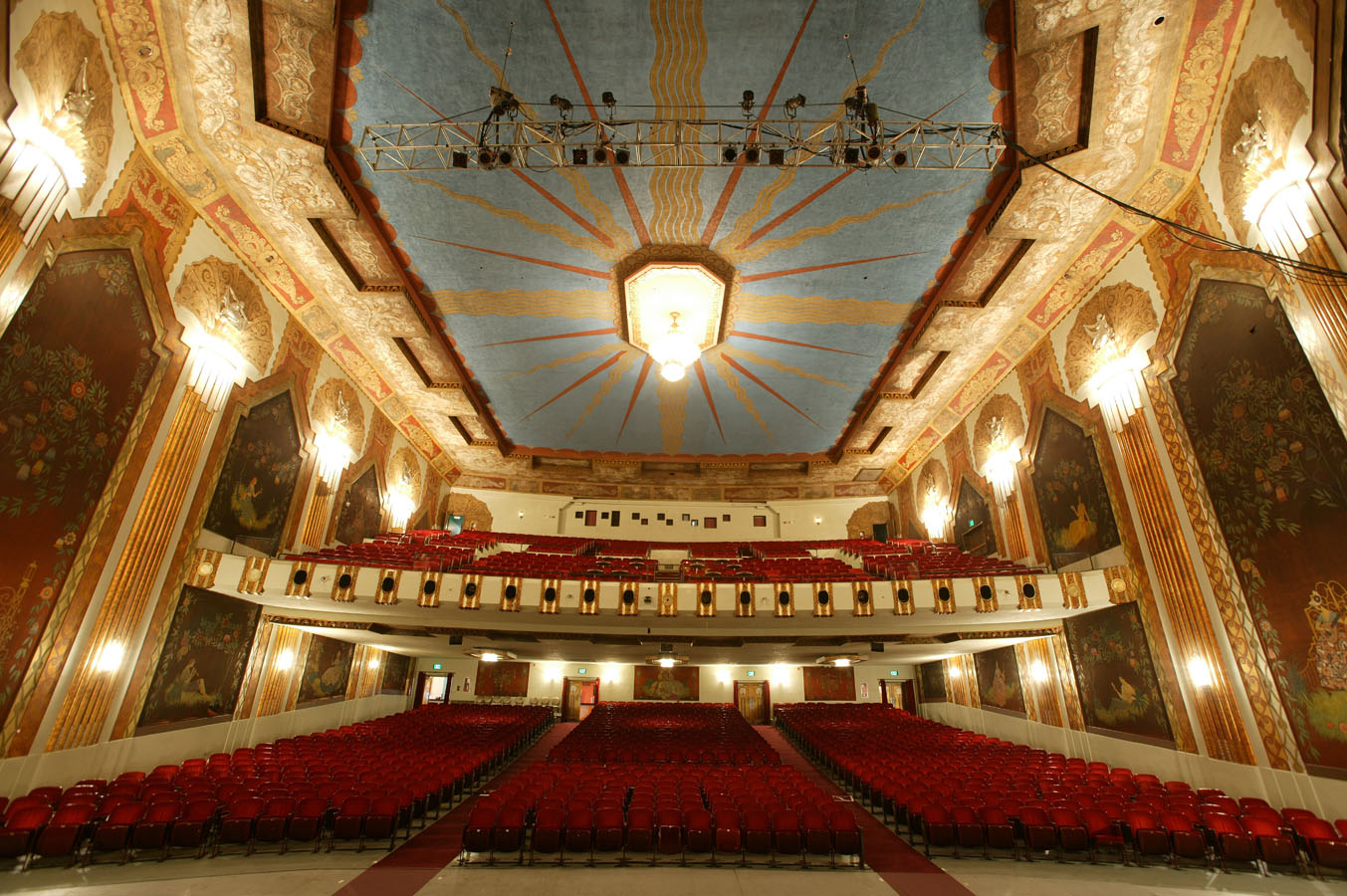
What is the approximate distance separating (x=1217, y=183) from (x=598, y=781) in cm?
1054

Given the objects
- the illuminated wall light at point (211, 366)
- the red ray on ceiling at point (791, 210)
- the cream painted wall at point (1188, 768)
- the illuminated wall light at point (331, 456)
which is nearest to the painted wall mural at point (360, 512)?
the illuminated wall light at point (331, 456)

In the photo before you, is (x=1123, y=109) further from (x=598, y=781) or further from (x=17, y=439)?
(x=17, y=439)

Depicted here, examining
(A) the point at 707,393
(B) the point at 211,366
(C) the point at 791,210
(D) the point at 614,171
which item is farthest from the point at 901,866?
(B) the point at 211,366

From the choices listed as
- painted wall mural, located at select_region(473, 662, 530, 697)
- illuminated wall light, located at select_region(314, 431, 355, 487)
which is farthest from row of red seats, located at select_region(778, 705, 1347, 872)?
painted wall mural, located at select_region(473, 662, 530, 697)

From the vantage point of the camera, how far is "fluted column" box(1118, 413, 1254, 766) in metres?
6.91

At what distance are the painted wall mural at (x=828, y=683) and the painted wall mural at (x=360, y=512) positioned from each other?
13085 millimetres

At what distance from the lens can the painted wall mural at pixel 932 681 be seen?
15.2m

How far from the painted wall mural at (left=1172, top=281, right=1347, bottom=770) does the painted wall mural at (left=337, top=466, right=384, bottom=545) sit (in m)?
15.0

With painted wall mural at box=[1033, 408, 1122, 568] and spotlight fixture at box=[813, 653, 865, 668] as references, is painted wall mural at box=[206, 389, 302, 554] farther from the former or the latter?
painted wall mural at box=[1033, 408, 1122, 568]

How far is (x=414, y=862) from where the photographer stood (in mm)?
5188

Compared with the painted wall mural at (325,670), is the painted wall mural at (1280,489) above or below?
above

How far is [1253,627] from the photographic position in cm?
659

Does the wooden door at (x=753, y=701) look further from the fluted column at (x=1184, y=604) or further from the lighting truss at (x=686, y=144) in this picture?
the lighting truss at (x=686, y=144)

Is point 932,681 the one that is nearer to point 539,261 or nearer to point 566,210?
point 539,261
